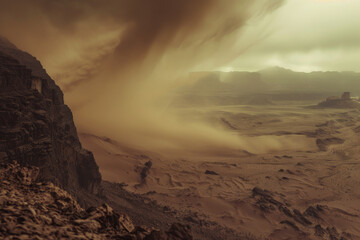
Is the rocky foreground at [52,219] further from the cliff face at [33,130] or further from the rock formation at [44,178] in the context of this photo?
the cliff face at [33,130]

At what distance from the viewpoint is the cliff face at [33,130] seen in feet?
41.2

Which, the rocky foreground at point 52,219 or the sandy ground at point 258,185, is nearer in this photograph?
the rocky foreground at point 52,219

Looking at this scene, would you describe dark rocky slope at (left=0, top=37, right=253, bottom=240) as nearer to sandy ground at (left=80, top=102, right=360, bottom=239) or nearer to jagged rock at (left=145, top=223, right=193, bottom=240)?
jagged rock at (left=145, top=223, right=193, bottom=240)

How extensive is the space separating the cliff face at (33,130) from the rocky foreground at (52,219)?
5450mm

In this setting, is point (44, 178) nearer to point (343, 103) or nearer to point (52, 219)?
point (52, 219)

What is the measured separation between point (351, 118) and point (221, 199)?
74258mm

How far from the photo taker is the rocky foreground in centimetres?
504

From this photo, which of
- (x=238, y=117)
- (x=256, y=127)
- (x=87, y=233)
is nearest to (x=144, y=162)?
(x=87, y=233)

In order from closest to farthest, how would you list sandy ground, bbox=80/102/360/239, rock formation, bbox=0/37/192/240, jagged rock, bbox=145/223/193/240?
rock formation, bbox=0/37/192/240
jagged rock, bbox=145/223/193/240
sandy ground, bbox=80/102/360/239

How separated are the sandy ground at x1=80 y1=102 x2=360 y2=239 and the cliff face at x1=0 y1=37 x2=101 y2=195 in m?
9.38

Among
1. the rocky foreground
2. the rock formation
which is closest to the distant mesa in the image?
the rock formation

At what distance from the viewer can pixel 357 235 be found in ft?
67.4

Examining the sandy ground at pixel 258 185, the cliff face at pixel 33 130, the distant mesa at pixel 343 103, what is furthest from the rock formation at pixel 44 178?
the distant mesa at pixel 343 103

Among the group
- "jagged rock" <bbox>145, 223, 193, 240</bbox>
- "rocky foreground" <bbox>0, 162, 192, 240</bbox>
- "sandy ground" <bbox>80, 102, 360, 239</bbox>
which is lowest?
"sandy ground" <bbox>80, 102, 360, 239</bbox>
